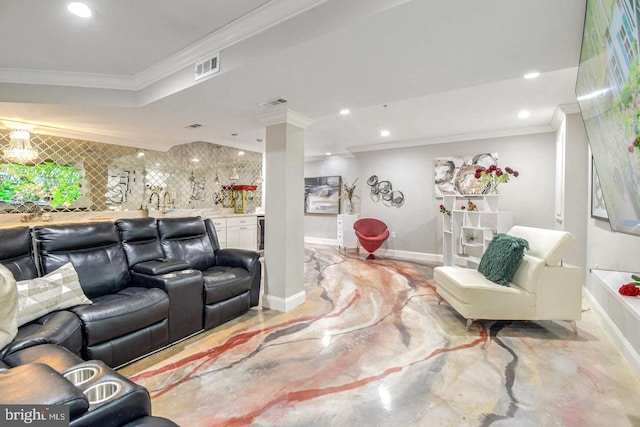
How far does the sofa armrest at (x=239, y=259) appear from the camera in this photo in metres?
3.23

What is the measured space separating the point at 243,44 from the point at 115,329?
2.21 metres

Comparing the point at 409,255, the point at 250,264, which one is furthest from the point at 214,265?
the point at 409,255

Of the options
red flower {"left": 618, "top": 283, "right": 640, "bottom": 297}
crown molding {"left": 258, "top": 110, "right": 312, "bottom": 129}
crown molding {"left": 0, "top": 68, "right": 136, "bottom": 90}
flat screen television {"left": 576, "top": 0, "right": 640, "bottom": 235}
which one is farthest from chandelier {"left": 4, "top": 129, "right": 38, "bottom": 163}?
red flower {"left": 618, "top": 283, "right": 640, "bottom": 297}

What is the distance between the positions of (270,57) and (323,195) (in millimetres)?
5864

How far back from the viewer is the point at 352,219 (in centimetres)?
689

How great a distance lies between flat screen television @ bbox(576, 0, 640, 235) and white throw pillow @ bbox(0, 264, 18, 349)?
280cm

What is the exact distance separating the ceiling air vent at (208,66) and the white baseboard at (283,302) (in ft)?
7.61

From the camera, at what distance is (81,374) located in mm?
1176

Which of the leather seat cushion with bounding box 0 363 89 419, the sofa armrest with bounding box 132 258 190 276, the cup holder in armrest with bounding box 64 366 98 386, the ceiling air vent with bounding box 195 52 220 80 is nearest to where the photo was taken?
the leather seat cushion with bounding box 0 363 89 419

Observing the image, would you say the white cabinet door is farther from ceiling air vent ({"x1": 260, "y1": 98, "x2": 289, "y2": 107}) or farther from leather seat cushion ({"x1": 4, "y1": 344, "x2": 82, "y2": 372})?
leather seat cushion ({"x1": 4, "y1": 344, "x2": 82, "y2": 372})

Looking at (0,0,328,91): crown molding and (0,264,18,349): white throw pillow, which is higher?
(0,0,328,91): crown molding

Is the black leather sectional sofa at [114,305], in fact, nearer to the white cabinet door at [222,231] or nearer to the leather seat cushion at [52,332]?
the leather seat cushion at [52,332]

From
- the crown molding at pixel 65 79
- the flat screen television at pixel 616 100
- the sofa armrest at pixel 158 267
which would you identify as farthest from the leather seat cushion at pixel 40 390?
the crown molding at pixel 65 79

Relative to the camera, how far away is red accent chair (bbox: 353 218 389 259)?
593 cm
